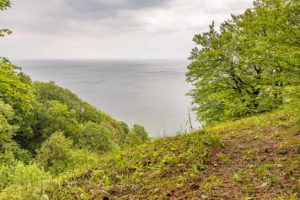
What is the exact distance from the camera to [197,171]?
12.9ft

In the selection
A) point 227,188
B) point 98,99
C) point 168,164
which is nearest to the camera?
point 227,188

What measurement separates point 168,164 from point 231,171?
41.7 inches

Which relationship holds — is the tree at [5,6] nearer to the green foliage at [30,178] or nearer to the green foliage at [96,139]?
the green foliage at [30,178]

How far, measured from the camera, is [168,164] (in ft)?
14.1

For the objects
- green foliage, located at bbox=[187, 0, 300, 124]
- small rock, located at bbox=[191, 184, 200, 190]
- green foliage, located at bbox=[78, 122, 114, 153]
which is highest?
green foliage, located at bbox=[187, 0, 300, 124]

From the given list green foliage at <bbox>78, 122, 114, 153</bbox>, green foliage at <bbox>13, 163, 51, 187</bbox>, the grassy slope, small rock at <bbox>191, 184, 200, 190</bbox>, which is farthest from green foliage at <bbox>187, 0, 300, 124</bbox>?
green foliage at <bbox>78, 122, 114, 153</bbox>

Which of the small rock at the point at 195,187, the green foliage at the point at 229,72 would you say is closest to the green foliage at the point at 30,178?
the small rock at the point at 195,187

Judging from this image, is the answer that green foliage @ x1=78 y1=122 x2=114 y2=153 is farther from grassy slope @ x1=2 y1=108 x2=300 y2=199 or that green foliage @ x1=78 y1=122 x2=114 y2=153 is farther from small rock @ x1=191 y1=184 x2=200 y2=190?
small rock @ x1=191 y1=184 x2=200 y2=190

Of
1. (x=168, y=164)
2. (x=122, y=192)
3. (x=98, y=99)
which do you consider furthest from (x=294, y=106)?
(x=98, y=99)

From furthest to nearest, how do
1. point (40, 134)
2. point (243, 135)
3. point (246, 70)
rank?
point (40, 134)
point (246, 70)
point (243, 135)

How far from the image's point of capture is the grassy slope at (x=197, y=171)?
3.29 meters

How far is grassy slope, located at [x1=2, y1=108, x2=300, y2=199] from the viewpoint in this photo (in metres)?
3.29

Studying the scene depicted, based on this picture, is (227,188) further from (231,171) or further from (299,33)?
(299,33)

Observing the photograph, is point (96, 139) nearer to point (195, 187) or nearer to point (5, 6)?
point (5, 6)
